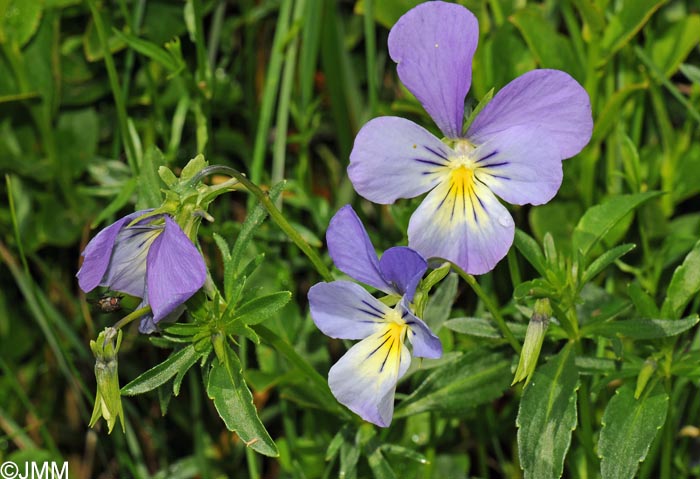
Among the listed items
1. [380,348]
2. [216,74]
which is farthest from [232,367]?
[216,74]

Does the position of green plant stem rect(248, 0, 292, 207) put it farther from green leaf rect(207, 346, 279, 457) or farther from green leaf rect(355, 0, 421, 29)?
green leaf rect(207, 346, 279, 457)

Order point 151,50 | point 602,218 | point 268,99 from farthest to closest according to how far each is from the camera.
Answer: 1. point 268,99
2. point 151,50
3. point 602,218

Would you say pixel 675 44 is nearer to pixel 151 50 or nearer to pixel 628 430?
pixel 628 430

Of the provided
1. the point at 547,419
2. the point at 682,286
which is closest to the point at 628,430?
the point at 547,419

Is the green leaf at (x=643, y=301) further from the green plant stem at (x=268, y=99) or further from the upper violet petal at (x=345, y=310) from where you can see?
the green plant stem at (x=268, y=99)

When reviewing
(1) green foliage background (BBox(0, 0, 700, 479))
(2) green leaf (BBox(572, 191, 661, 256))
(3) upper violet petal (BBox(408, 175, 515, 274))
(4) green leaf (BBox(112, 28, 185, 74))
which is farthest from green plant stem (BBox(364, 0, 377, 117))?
(3) upper violet petal (BBox(408, 175, 515, 274))

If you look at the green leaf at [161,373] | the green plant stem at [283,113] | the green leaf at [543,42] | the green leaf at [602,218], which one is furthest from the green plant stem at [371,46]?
the green leaf at [161,373]
